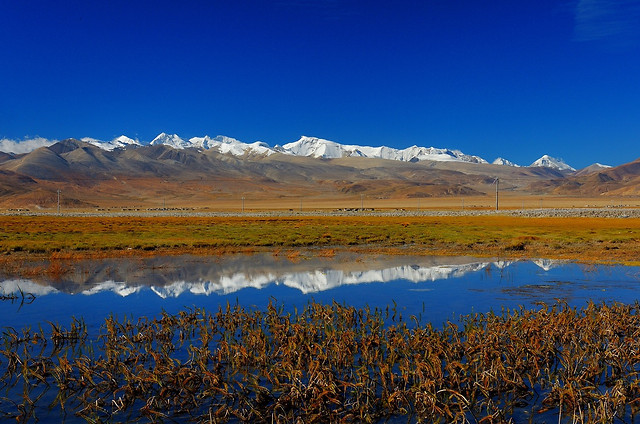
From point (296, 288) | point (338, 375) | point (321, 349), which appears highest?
point (321, 349)

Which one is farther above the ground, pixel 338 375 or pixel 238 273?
pixel 238 273

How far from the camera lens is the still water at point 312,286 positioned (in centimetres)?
1609

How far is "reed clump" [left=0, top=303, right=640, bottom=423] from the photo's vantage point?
8102 mm

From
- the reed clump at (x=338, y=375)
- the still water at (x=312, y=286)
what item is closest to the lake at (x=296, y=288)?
the still water at (x=312, y=286)

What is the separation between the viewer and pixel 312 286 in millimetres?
20359

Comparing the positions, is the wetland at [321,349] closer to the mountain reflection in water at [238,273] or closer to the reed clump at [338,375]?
the reed clump at [338,375]

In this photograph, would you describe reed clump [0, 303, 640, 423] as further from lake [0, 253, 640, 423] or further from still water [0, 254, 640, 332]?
still water [0, 254, 640, 332]

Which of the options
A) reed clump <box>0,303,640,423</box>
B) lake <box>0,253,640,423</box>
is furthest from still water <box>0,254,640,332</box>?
reed clump <box>0,303,640,423</box>

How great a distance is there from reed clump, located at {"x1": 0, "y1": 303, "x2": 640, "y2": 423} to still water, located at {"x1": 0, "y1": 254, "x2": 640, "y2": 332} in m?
2.90

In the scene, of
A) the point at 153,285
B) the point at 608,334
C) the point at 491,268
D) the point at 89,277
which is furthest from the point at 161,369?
the point at 491,268

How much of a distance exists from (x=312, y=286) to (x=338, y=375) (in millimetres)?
10728

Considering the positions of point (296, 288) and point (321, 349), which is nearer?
point (321, 349)

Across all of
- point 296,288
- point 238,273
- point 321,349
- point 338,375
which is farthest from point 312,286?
point 338,375

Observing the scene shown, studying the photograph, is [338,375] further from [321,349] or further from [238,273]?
[238,273]
